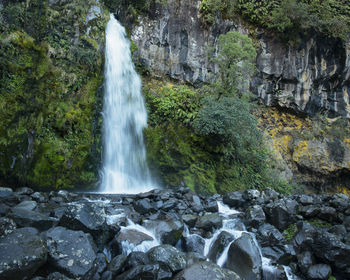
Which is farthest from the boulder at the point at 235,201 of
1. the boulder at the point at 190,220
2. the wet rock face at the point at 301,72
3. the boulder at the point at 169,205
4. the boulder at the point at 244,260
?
the wet rock face at the point at 301,72

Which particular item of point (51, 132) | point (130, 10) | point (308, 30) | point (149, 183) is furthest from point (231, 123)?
point (308, 30)

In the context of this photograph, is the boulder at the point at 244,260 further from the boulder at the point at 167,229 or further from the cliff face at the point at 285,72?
the cliff face at the point at 285,72

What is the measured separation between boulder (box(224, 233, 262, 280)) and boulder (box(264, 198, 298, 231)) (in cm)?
196

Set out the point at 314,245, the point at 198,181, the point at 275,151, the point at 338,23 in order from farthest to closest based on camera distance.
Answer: the point at 338,23 → the point at 275,151 → the point at 198,181 → the point at 314,245

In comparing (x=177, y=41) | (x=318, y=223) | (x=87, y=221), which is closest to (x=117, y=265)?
(x=87, y=221)

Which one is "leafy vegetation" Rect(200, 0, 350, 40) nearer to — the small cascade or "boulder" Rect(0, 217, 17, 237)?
the small cascade

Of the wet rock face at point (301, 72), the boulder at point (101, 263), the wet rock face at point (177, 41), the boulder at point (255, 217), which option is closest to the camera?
the boulder at point (101, 263)

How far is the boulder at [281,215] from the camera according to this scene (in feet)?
19.3

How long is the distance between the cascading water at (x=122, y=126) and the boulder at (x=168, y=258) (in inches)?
168

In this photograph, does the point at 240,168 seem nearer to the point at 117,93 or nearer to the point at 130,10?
the point at 117,93

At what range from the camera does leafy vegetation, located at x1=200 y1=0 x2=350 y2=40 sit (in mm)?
→ 14586

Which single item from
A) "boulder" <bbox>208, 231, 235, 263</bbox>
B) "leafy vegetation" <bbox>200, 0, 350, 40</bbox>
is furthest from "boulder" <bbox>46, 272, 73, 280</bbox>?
"leafy vegetation" <bbox>200, 0, 350, 40</bbox>

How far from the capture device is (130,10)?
12.3 metres

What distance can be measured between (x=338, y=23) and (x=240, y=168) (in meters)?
Result: 11.8
